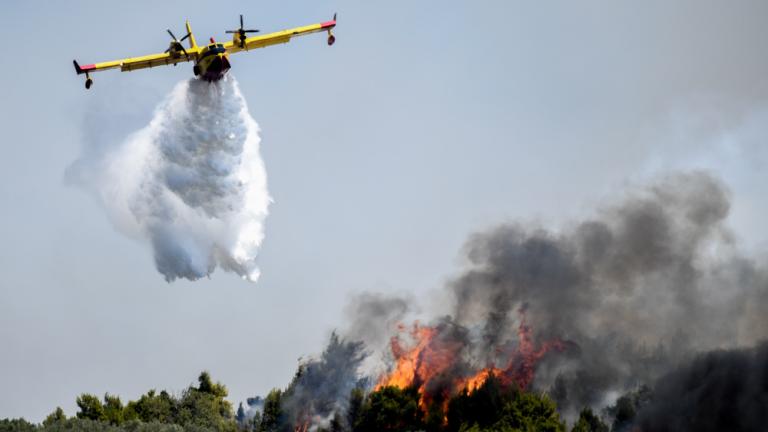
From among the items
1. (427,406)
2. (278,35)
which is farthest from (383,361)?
(278,35)

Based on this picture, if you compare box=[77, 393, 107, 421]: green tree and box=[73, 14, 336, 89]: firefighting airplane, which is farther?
box=[77, 393, 107, 421]: green tree

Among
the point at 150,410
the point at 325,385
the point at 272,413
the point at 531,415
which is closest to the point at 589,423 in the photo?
the point at 531,415

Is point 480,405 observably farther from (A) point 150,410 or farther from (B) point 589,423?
(A) point 150,410

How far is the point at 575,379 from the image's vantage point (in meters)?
121

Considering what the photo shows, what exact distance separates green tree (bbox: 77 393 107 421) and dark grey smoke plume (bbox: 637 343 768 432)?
55.4 meters

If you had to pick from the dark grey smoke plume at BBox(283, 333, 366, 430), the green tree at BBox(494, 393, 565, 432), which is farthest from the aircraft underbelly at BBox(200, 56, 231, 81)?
the green tree at BBox(494, 393, 565, 432)

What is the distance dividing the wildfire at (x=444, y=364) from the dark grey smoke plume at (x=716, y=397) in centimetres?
1449

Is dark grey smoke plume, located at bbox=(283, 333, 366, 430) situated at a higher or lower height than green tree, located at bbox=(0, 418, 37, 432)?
higher

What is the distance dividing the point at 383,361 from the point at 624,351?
22509 mm

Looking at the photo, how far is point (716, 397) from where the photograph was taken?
106 m

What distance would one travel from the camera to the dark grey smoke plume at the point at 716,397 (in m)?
104

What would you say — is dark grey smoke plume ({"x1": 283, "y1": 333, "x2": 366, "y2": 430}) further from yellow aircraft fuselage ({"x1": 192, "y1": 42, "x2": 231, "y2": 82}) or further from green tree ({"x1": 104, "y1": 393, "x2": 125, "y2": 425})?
yellow aircraft fuselage ({"x1": 192, "y1": 42, "x2": 231, "y2": 82})

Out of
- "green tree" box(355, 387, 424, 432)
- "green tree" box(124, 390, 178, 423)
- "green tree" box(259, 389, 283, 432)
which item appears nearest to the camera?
"green tree" box(355, 387, 424, 432)

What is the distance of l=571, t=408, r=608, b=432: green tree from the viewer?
106625 mm
